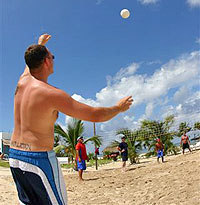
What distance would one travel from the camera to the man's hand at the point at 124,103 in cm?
176

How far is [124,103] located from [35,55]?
2.39 ft

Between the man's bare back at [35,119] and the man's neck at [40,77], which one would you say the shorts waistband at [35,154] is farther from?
the man's neck at [40,77]

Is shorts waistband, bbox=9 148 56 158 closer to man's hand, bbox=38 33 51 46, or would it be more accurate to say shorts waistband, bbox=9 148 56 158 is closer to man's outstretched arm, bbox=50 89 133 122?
man's outstretched arm, bbox=50 89 133 122

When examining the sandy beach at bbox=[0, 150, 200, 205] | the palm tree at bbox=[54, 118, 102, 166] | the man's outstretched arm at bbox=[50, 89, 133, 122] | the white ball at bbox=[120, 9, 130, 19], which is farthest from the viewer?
the palm tree at bbox=[54, 118, 102, 166]

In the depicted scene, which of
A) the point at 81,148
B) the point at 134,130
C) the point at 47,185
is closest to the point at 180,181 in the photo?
the point at 81,148

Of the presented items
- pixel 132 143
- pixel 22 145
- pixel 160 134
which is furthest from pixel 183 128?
pixel 22 145

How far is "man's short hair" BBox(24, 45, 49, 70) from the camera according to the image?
1.68 meters

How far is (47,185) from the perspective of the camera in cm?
154

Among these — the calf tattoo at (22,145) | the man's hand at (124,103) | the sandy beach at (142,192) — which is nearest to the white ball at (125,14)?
the sandy beach at (142,192)

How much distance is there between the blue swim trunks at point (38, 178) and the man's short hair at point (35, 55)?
0.62 meters

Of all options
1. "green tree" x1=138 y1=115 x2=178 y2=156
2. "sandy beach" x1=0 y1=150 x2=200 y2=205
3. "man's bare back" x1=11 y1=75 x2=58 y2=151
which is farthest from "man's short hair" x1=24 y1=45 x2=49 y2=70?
"green tree" x1=138 y1=115 x2=178 y2=156

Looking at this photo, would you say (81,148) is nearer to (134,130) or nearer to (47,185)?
(47,185)

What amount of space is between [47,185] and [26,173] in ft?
0.51

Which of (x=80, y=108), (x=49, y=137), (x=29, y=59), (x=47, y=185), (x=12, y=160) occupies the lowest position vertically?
(x=47, y=185)
